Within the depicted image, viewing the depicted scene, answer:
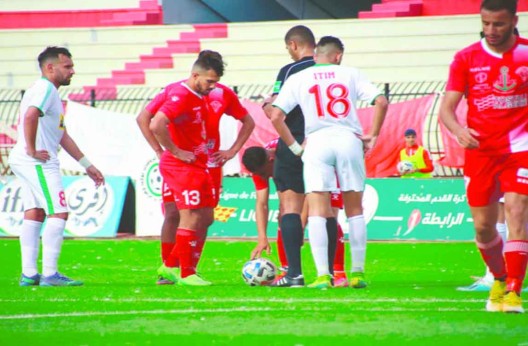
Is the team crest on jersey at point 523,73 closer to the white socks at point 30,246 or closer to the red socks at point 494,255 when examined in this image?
the red socks at point 494,255

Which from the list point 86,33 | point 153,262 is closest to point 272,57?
point 86,33

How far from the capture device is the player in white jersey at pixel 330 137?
1048 centimetres

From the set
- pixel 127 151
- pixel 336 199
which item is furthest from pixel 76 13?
pixel 336 199

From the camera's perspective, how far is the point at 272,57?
29547 millimetres

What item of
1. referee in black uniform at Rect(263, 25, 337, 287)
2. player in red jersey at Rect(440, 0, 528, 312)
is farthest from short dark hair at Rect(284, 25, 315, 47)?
player in red jersey at Rect(440, 0, 528, 312)

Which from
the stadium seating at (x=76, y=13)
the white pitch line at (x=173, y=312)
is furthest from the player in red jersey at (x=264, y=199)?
the stadium seating at (x=76, y=13)

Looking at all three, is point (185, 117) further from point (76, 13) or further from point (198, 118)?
point (76, 13)

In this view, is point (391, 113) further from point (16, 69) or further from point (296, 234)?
point (16, 69)

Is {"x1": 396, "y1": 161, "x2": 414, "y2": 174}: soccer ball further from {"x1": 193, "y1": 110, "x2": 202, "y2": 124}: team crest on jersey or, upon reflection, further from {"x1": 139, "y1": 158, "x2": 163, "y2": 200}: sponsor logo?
{"x1": 193, "y1": 110, "x2": 202, "y2": 124}: team crest on jersey

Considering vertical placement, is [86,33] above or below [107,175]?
above

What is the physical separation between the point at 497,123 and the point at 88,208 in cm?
1384

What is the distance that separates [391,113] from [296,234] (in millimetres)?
11109

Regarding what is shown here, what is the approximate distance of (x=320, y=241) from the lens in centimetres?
1055

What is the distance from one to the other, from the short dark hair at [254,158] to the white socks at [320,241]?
4.09 ft
